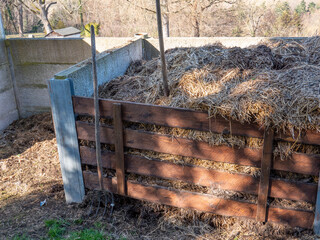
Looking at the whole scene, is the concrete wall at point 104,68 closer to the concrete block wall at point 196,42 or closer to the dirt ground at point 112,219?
the concrete block wall at point 196,42

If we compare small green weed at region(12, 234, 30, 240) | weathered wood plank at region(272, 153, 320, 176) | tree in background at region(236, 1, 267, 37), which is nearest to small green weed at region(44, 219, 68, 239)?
small green weed at region(12, 234, 30, 240)

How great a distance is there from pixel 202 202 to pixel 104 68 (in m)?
2.33

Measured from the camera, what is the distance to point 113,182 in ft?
12.0

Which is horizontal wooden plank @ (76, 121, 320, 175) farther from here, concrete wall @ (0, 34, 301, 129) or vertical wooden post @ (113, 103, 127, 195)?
concrete wall @ (0, 34, 301, 129)

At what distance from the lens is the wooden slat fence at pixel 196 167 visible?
9.66ft

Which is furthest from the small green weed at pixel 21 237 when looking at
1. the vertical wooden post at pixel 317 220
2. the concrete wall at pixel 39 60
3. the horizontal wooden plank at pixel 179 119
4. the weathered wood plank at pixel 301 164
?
the concrete wall at pixel 39 60

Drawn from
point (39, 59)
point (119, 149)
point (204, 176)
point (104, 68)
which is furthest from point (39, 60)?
point (204, 176)

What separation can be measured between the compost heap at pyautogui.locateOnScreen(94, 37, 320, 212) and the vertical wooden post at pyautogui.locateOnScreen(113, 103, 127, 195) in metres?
0.16

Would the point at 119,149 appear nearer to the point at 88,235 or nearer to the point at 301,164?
the point at 88,235

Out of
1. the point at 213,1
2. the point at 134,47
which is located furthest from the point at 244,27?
the point at 134,47

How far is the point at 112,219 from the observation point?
3.58 metres

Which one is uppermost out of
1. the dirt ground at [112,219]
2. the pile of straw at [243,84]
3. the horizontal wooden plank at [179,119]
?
the pile of straw at [243,84]

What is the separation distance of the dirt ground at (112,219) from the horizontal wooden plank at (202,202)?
120 mm

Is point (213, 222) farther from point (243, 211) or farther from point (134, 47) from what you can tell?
point (134, 47)
